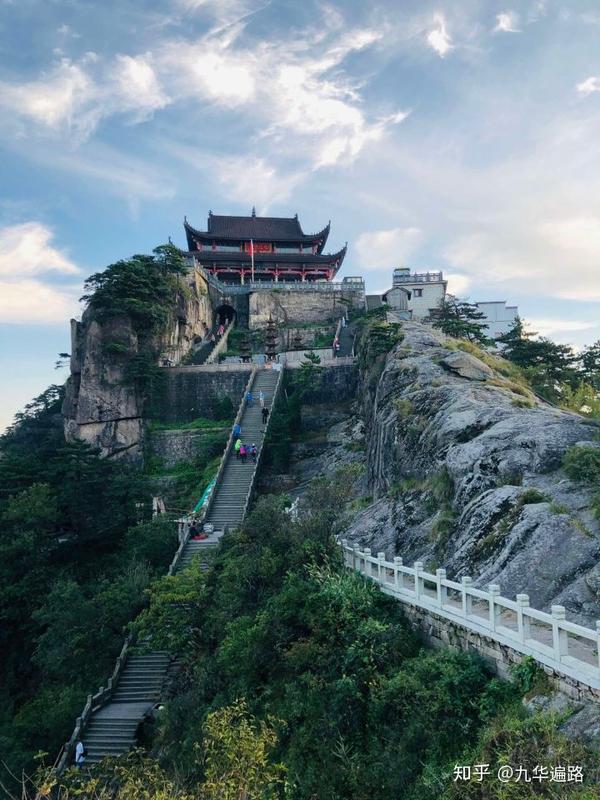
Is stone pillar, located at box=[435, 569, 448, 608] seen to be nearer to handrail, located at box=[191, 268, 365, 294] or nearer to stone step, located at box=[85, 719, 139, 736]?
stone step, located at box=[85, 719, 139, 736]

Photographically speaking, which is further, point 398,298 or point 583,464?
point 398,298

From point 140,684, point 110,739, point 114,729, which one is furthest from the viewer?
point 140,684

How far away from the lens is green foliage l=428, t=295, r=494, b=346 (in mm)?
36312

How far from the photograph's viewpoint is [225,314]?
161 ft

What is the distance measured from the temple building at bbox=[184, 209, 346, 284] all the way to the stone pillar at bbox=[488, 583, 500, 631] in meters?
46.6

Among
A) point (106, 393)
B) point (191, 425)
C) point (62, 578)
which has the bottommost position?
point (62, 578)

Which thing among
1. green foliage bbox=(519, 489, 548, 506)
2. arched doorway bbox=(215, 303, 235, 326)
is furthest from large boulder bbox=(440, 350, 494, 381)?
arched doorway bbox=(215, 303, 235, 326)

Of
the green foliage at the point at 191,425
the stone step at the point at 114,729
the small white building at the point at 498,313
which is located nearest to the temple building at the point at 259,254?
the small white building at the point at 498,313

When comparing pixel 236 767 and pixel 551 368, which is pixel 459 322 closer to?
pixel 551 368

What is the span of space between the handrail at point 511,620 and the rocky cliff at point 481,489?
511mm

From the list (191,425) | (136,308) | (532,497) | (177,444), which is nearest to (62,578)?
(177,444)

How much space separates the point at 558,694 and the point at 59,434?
128 feet

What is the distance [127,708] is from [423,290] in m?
40.5

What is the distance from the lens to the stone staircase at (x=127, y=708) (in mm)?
16391
